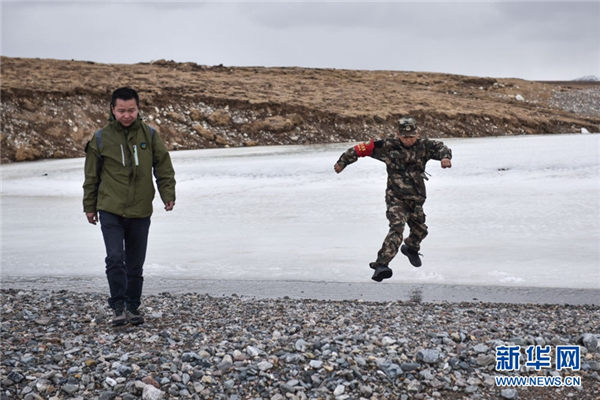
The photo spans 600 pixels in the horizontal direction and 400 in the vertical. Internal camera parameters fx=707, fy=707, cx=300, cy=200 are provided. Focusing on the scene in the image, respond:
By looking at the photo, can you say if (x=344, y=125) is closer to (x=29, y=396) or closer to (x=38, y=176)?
(x=38, y=176)

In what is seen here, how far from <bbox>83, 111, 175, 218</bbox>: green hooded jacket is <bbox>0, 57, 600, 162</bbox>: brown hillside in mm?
21193

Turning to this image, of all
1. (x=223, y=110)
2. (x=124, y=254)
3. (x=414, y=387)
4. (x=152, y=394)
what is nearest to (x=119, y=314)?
(x=124, y=254)

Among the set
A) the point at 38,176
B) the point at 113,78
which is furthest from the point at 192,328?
the point at 113,78

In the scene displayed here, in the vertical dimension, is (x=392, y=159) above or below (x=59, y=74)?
below

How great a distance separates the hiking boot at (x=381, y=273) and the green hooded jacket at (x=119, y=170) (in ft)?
8.69

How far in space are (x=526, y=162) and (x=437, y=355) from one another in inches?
542

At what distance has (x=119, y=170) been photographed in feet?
18.6

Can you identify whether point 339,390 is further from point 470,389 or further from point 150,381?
point 150,381

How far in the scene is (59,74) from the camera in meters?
35.0

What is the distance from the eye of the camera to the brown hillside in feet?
91.4

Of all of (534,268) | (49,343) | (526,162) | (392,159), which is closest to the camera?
(49,343)

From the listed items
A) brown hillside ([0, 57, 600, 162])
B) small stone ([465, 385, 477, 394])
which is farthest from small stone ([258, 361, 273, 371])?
brown hillside ([0, 57, 600, 162])

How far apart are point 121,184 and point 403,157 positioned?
9.56 feet

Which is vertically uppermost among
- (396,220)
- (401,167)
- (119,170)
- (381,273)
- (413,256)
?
(401,167)
